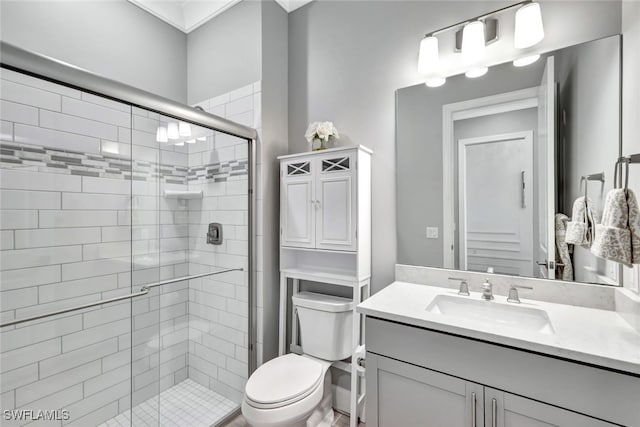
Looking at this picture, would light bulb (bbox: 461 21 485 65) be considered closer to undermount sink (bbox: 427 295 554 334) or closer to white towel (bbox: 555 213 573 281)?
white towel (bbox: 555 213 573 281)

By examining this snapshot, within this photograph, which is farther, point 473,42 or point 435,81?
point 435,81

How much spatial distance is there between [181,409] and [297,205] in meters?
1.45

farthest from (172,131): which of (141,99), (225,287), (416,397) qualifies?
(416,397)

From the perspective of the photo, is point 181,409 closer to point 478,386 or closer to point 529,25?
point 478,386

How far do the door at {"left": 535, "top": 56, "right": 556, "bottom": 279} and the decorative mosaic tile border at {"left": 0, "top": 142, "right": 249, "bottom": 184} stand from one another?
5.52ft

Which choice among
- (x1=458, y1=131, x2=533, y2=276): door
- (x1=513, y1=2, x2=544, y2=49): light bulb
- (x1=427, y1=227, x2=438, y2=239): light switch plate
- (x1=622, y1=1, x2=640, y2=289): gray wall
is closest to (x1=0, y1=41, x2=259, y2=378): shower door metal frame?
(x1=427, y1=227, x2=438, y2=239): light switch plate

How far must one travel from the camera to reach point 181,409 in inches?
69.4

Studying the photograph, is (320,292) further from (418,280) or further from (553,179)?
(553,179)

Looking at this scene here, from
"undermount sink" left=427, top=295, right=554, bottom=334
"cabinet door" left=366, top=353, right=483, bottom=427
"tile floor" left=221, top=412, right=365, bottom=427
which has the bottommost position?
"tile floor" left=221, top=412, right=365, bottom=427

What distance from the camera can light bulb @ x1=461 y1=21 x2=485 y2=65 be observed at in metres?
1.43

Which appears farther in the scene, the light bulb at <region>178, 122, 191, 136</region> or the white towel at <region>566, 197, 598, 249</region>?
the light bulb at <region>178, 122, 191, 136</region>

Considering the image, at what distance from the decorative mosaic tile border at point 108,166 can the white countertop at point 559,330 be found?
129 cm

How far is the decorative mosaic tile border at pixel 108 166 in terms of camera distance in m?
1.19

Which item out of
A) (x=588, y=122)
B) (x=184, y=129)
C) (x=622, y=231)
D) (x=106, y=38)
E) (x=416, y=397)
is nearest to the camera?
(x=622, y=231)
